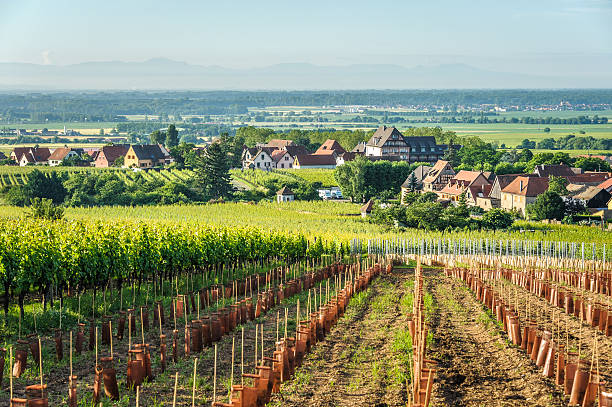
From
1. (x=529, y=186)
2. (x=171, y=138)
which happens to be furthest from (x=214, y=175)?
(x=171, y=138)

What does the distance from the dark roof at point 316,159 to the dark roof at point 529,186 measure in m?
61.1

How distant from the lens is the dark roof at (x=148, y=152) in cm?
12742

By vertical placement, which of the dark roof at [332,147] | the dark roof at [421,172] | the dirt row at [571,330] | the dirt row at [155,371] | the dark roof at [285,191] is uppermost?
the dirt row at [155,371]

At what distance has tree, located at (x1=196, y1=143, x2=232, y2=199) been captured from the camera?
95.9 m

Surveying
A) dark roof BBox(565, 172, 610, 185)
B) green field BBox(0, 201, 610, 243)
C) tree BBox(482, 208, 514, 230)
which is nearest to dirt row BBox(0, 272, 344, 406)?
green field BBox(0, 201, 610, 243)

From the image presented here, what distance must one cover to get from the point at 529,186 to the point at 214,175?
36.4m

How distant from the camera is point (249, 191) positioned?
322ft

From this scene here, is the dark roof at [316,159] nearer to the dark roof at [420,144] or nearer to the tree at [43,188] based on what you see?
the dark roof at [420,144]

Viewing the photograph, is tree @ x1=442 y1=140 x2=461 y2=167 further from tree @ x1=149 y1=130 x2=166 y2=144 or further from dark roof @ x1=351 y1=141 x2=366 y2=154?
tree @ x1=149 y1=130 x2=166 y2=144

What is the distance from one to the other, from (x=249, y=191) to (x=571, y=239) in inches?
1907

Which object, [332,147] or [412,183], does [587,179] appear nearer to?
[412,183]

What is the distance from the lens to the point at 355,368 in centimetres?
1966

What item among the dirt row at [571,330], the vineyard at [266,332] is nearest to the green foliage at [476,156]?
the vineyard at [266,332]

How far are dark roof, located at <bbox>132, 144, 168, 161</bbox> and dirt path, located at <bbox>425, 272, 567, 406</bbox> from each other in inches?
4109
